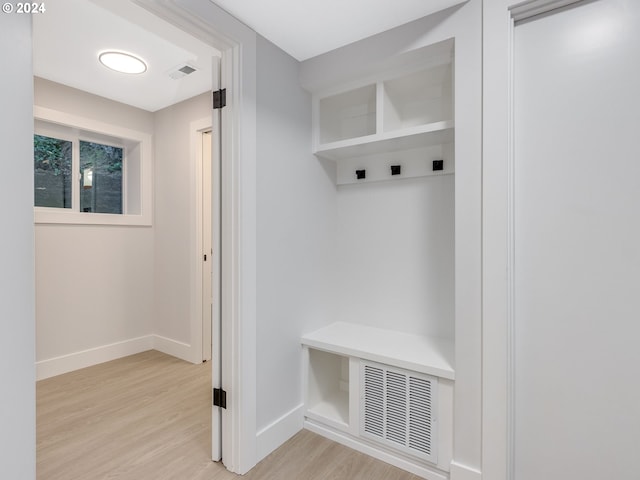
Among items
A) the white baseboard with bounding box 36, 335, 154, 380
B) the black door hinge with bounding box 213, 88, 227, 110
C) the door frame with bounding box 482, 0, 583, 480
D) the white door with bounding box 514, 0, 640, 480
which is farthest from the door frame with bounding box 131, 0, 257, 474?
the white baseboard with bounding box 36, 335, 154, 380

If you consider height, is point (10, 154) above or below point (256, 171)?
below

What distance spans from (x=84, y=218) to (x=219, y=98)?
2.13 metres

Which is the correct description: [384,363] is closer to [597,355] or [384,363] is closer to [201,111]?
[597,355]

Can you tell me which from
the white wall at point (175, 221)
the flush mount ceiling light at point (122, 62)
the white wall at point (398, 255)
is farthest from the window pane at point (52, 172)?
the white wall at point (398, 255)

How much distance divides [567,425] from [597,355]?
1.09 feet

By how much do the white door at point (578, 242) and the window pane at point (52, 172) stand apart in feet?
11.7

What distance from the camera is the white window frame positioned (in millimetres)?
2834

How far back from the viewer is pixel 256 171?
5.87ft

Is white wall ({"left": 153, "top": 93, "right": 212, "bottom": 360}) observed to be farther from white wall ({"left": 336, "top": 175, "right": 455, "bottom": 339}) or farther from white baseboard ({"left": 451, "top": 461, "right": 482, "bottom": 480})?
white baseboard ({"left": 451, "top": 461, "right": 482, "bottom": 480})

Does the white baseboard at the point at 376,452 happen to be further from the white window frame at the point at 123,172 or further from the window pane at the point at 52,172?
the window pane at the point at 52,172

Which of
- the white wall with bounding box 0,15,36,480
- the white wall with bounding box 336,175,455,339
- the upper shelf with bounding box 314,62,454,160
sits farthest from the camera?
the white wall with bounding box 336,175,455,339

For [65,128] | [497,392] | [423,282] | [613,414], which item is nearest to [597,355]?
[613,414]

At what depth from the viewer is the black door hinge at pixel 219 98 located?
5.73ft

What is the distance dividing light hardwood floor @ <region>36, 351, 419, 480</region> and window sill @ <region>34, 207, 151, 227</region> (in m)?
1.34
